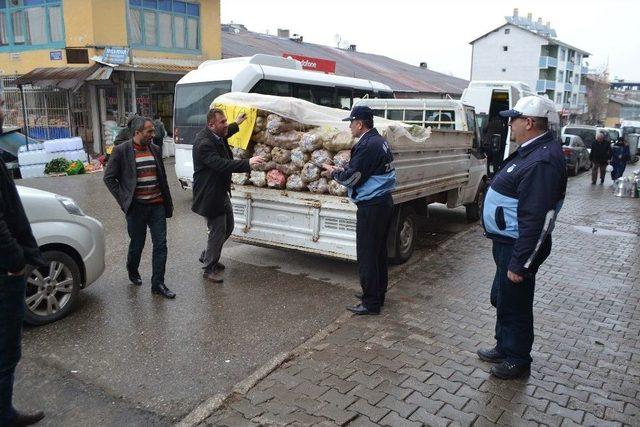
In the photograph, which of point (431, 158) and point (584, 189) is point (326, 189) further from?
point (584, 189)

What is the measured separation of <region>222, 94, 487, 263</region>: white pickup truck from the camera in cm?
604

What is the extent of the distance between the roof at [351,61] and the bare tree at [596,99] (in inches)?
1864

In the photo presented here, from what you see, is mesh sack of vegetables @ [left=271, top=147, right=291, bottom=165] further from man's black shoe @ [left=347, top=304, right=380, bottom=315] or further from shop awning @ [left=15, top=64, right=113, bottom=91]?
shop awning @ [left=15, top=64, right=113, bottom=91]

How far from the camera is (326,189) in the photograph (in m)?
6.10

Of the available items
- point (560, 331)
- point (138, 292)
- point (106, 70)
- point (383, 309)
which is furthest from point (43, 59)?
point (560, 331)

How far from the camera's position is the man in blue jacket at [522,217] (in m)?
3.55

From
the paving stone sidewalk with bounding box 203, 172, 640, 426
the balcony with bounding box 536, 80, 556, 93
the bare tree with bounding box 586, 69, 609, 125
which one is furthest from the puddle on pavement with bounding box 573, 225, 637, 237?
the bare tree with bounding box 586, 69, 609, 125

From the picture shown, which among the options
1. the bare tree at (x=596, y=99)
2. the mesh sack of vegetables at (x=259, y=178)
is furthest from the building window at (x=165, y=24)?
the bare tree at (x=596, y=99)

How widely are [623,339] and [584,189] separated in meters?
12.5

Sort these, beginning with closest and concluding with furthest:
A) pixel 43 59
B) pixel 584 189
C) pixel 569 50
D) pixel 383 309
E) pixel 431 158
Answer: pixel 383 309
pixel 431 158
pixel 584 189
pixel 43 59
pixel 569 50

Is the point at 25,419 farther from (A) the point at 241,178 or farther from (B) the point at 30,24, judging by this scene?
(B) the point at 30,24

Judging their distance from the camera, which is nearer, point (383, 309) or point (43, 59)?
point (383, 309)

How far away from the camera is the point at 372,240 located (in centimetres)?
505

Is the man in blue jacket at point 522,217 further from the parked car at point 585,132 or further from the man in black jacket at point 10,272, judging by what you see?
the parked car at point 585,132
